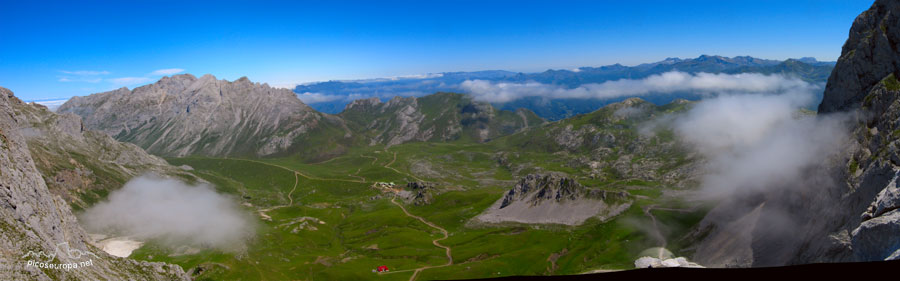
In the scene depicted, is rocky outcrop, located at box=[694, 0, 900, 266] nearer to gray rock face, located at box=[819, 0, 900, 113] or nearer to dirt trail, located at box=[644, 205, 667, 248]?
gray rock face, located at box=[819, 0, 900, 113]

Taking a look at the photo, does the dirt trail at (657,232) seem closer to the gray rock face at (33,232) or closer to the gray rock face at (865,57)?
the gray rock face at (865,57)

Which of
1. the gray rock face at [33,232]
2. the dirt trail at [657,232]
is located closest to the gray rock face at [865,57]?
the dirt trail at [657,232]

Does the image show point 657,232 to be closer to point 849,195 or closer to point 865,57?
point 865,57

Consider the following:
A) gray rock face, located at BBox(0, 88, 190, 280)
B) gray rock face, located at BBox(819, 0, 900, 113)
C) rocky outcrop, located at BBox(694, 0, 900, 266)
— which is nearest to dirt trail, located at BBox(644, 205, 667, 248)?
rocky outcrop, located at BBox(694, 0, 900, 266)

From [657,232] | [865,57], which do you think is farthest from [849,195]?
[657,232]

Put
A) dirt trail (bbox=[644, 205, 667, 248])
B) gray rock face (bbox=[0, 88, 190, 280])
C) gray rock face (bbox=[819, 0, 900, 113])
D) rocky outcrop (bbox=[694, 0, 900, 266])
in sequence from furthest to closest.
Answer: dirt trail (bbox=[644, 205, 667, 248]), gray rock face (bbox=[819, 0, 900, 113]), gray rock face (bbox=[0, 88, 190, 280]), rocky outcrop (bbox=[694, 0, 900, 266])

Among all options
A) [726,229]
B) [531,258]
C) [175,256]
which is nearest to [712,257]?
[726,229]
